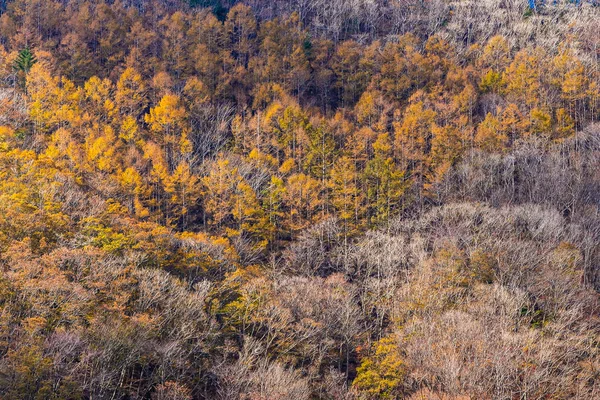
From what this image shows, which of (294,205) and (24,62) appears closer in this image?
(294,205)

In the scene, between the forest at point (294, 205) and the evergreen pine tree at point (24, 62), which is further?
the evergreen pine tree at point (24, 62)

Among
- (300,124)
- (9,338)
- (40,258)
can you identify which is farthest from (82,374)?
(300,124)

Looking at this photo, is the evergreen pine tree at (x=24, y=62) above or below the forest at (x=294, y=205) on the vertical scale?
above

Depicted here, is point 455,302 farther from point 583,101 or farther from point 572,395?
point 583,101

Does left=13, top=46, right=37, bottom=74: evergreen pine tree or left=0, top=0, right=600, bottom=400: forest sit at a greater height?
left=13, top=46, right=37, bottom=74: evergreen pine tree

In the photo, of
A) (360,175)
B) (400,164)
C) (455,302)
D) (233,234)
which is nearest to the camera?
(455,302)

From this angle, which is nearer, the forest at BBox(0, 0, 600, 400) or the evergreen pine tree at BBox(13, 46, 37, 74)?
the forest at BBox(0, 0, 600, 400)

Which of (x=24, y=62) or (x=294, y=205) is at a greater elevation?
(x=24, y=62)

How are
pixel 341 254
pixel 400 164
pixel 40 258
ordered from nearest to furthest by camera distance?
pixel 40 258, pixel 341 254, pixel 400 164
